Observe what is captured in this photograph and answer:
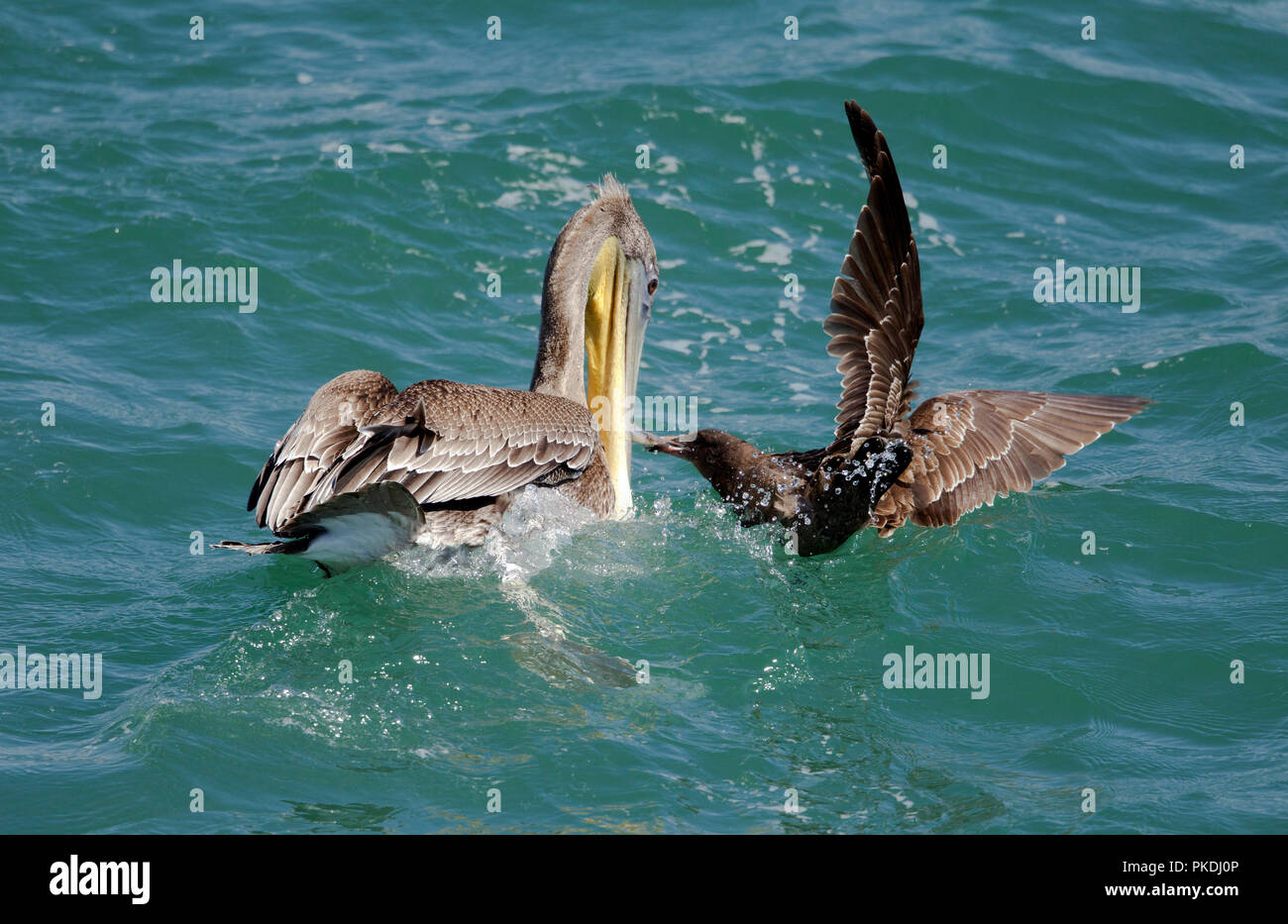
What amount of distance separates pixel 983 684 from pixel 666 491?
2.71 m

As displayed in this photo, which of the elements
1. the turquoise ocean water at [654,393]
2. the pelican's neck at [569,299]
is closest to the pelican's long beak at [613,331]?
the pelican's neck at [569,299]

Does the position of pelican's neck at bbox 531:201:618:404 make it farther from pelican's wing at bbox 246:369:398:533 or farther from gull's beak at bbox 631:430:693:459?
pelican's wing at bbox 246:369:398:533

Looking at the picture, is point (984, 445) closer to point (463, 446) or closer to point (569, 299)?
point (569, 299)

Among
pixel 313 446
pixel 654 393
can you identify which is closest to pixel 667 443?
pixel 654 393

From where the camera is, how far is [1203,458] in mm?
7953

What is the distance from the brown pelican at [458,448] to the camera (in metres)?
5.57

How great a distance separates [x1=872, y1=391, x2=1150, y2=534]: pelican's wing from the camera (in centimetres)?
679

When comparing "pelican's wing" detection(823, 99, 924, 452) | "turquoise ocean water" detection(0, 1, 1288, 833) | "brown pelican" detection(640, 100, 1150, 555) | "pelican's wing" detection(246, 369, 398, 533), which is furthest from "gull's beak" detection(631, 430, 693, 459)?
"pelican's wing" detection(246, 369, 398, 533)

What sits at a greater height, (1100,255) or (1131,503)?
(1100,255)

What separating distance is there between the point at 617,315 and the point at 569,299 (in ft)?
1.46

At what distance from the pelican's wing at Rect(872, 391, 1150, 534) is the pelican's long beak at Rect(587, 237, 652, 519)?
1601mm

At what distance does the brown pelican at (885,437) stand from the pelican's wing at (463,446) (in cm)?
91
